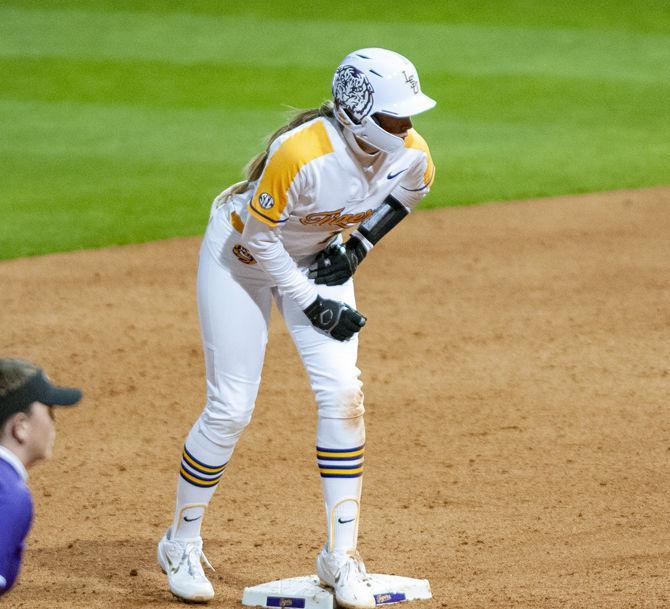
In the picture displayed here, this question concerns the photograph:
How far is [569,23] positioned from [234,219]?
13.6 m

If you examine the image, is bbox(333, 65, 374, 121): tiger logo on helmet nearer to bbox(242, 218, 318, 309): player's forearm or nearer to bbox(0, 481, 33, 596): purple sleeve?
bbox(242, 218, 318, 309): player's forearm

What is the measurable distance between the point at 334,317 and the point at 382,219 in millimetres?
801

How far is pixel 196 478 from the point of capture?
5.15m

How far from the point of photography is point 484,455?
22.0 ft

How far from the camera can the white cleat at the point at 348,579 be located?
4902 millimetres

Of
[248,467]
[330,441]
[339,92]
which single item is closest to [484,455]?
[248,467]

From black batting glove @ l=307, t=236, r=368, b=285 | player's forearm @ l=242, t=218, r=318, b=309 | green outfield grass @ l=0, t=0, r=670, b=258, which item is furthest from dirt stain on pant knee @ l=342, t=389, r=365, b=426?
green outfield grass @ l=0, t=0, r=670, b=258

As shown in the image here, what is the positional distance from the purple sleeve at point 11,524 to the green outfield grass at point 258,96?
750cm

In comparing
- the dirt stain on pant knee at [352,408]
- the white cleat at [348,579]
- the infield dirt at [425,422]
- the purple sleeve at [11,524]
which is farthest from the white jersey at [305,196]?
the purple sleeve at [11,524]

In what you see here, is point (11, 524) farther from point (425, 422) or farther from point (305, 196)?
point (425, 422)

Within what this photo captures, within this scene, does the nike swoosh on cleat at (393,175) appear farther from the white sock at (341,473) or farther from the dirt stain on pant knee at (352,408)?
the white sock at (341,473)

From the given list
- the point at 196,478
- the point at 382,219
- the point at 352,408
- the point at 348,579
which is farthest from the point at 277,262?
the point at 348,579

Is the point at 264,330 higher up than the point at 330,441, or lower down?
higher up

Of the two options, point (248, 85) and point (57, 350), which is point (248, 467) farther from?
point (248, 85)
